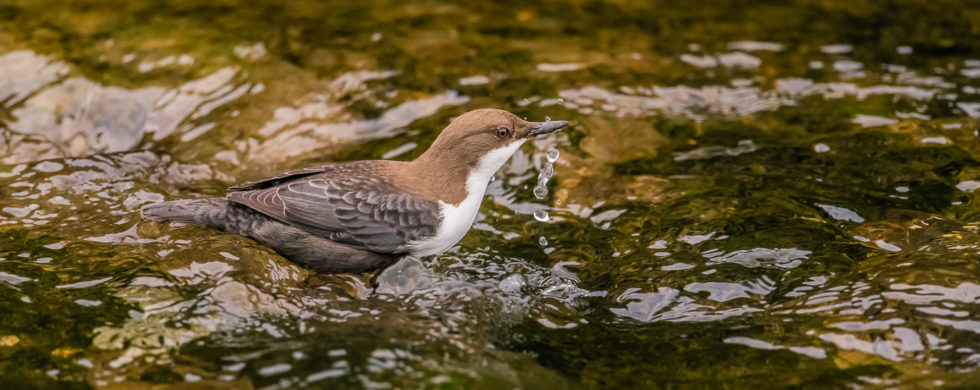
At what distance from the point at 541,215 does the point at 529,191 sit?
0.99ft

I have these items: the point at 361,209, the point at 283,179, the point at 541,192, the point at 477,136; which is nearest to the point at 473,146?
the point at 477,136

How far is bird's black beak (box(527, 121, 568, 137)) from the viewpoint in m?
5.01

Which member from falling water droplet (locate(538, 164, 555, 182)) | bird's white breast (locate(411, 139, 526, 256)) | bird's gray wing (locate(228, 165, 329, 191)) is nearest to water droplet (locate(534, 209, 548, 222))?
falling water droplet (locate(538, 164, 555, 182))

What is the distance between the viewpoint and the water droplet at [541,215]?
5464mm

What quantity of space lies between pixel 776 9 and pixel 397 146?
3.54 m

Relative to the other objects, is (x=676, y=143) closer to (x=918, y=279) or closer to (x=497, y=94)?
(x=497, y=94)

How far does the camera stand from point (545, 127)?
503cm

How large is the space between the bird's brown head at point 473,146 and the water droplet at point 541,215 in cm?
58

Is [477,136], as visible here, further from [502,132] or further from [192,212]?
[192,212]

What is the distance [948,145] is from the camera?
5777 millimetres

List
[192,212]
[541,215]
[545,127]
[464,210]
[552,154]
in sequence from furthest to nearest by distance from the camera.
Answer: [552,154] → [541,215] → [545,127] → [464,210] → [192,212]

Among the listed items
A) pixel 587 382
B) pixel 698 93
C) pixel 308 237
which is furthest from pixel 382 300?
pixel 698 93

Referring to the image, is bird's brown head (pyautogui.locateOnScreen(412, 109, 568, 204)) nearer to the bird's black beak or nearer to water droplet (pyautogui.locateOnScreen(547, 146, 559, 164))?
the bird's black beak

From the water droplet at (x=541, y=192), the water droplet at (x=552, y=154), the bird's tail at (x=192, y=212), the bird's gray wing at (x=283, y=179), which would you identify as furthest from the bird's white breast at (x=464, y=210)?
the bird's tail at (x=192, y=212)
